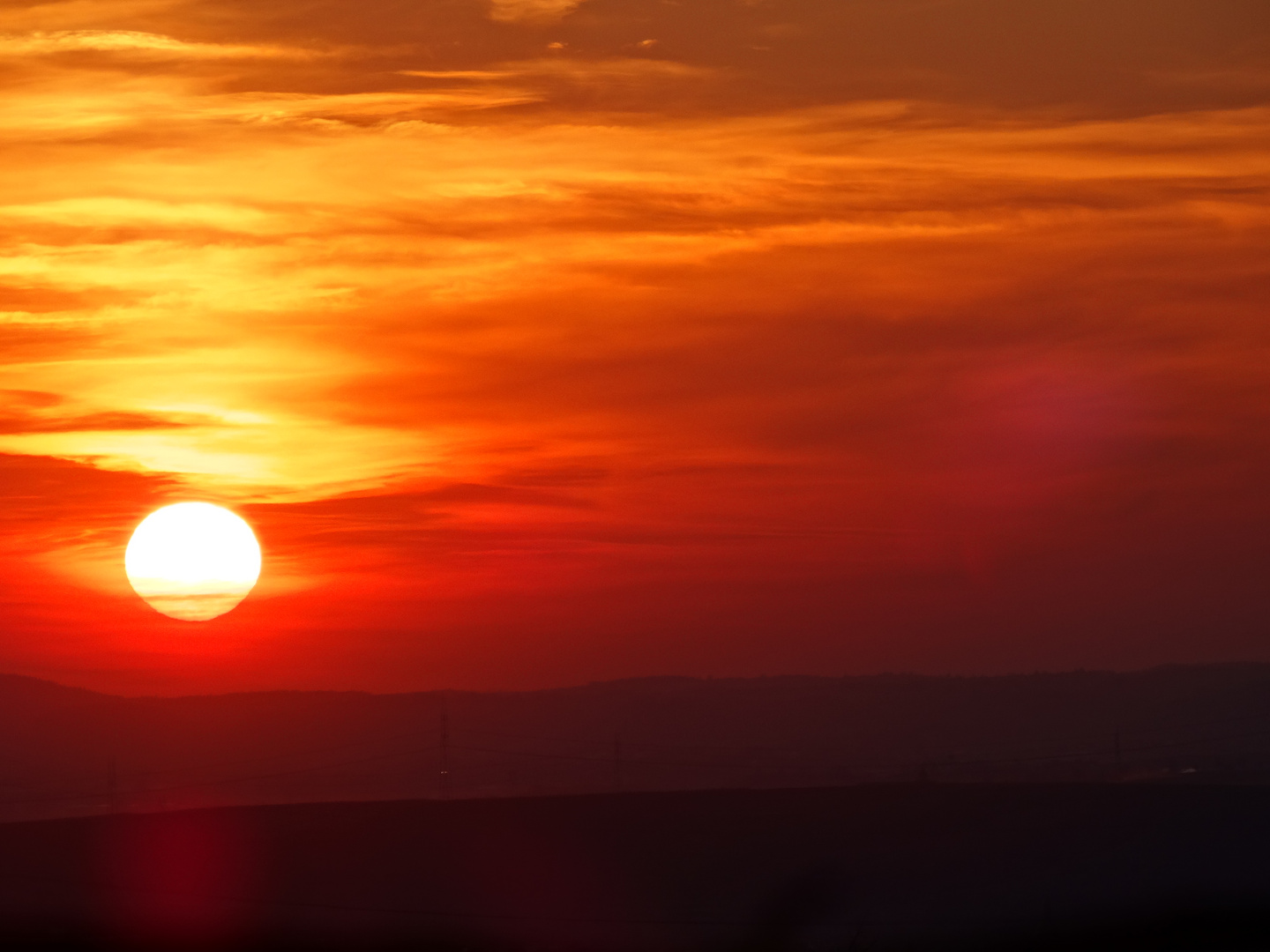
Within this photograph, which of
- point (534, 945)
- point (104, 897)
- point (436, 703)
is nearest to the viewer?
point (534, 945)

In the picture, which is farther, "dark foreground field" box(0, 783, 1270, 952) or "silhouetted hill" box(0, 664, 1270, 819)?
"silhouetted hill" box(0, 664, 1270, 819)

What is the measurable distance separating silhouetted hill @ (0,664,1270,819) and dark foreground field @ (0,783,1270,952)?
2168 cm

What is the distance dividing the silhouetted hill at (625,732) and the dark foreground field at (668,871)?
21.7 m

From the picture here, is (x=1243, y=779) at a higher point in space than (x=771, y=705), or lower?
lower

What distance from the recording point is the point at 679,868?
2545 centimetres

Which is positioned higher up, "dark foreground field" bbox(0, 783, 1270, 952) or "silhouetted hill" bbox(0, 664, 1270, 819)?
"silhouetted hill" bbox(0, 664, 1270, 819)

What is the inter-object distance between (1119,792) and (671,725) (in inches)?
2829

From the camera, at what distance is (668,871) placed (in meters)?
25.3

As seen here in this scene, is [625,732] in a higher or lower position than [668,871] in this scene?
higher

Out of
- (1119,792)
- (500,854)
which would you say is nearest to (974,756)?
(1119,792)

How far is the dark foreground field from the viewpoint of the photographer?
18.5m

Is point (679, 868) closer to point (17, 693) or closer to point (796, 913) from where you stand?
point (796, 913)

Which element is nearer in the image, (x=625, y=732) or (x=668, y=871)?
(x=668, y=871)

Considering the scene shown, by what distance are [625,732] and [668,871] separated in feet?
246
